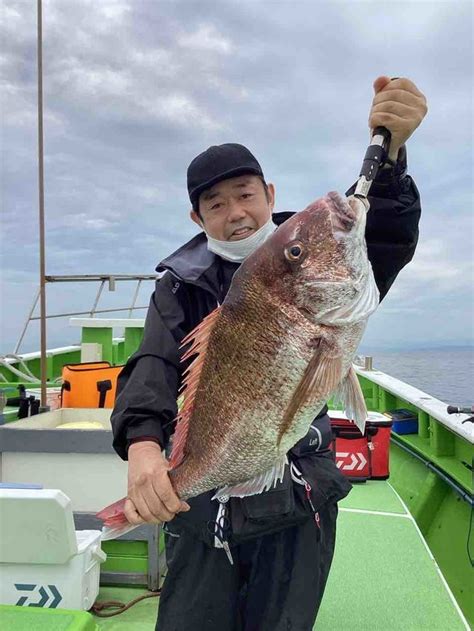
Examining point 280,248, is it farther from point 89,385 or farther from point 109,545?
point 89,385

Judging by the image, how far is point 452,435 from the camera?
4.95 m

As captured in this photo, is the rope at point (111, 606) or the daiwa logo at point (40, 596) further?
the rope at point (111, 606)

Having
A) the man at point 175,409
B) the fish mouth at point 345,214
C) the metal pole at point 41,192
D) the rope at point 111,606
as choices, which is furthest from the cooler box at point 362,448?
the fish mouth at point 345,214

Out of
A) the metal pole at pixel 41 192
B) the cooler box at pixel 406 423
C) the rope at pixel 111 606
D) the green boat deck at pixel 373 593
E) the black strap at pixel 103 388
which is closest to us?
the green boat deck at pixel 373 593

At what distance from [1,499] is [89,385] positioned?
6.75ft

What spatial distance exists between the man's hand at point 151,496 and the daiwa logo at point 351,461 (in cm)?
339

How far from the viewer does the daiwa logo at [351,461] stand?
479cm

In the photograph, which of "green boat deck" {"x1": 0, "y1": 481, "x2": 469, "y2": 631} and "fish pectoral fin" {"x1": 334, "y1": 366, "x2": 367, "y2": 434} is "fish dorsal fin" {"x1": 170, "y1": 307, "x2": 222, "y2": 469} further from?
"green boat deck" {"x1": 0, "y1": 481, "x2": 469, "y2": 631}

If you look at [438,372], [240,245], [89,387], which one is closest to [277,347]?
[240,245]

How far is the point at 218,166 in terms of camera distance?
6.59ft

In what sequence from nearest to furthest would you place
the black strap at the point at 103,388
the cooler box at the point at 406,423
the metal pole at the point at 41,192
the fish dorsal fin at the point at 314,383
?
the fish dorsal fin at the point at 314,383
the metal pole at the point at 41,192
the black strap at the point at 103,388
the cooler box at the point at 406,423

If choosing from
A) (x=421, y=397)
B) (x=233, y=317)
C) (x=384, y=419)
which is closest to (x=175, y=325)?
(x=233, y=317)

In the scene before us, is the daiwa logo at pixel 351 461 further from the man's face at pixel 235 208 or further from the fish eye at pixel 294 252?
the fish eye at pixel 294 252

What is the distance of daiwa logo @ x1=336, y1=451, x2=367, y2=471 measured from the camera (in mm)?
4789
